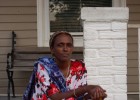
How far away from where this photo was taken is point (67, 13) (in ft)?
22.3

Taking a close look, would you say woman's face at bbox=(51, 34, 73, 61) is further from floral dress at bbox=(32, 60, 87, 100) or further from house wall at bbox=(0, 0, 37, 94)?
house wall at bbox=(0, 0, 37, 94)

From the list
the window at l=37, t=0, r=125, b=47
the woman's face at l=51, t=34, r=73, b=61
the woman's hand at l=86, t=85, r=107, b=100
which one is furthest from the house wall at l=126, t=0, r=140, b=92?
the woman's hand at l=86, t=85, r=107, b=100

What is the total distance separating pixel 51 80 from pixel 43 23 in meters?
4.19

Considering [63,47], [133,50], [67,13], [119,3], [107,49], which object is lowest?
[133,50]

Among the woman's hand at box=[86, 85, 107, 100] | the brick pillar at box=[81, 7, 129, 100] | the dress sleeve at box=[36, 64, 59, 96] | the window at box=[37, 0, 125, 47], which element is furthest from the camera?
the window at box=[37, 0, 125, 47]

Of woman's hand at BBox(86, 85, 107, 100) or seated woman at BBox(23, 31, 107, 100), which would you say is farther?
seated woman at BBox(23, 31, 107, 100)

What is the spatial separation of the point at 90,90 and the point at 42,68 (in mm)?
456

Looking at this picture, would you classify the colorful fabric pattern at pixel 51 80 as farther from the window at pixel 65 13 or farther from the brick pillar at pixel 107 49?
the window at pixel 65 13

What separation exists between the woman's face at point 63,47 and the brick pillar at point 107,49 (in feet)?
3.26

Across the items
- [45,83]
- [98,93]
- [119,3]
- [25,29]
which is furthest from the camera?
[119,3]

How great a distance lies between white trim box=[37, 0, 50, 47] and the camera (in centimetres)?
651

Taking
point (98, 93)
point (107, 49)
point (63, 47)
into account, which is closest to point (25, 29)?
point (107, 49)

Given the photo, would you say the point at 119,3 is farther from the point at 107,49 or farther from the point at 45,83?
the point at 45,83

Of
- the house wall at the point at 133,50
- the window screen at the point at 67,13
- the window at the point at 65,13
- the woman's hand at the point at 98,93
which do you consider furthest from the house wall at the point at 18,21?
the woman's hand at the point at 98,93
